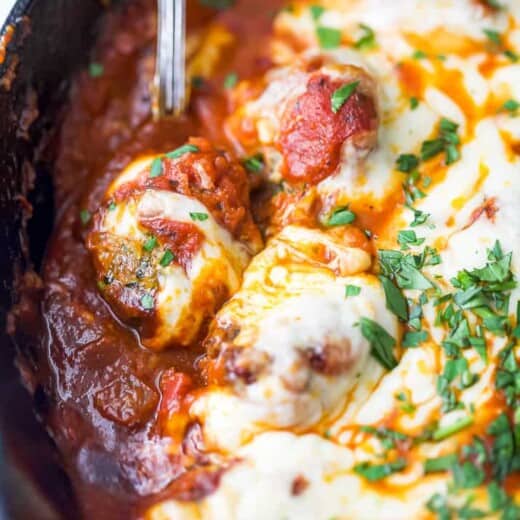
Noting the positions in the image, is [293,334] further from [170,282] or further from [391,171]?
[391,171]

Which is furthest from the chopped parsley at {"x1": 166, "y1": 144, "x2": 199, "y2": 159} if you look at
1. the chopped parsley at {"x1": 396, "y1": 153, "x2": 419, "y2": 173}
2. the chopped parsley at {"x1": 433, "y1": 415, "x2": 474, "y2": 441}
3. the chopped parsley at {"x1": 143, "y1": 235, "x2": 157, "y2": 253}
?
the chopped parsley at {"x1": 433, "y1": 415, "x2": 474, "y2": 441}

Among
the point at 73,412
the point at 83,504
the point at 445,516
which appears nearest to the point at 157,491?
the point at 83,504

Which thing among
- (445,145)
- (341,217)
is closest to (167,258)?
(341,217)

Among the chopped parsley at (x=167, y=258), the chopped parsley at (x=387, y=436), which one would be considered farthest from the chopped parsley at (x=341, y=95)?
the chopped parsley at (x=387, y=436)

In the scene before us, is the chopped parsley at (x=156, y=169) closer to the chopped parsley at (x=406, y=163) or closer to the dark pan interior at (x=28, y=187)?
the dark pan interior at (x=28, y=187)

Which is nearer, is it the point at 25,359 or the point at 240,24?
the point at 25,359

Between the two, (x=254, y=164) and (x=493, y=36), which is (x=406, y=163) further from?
(x=493, y=36)
